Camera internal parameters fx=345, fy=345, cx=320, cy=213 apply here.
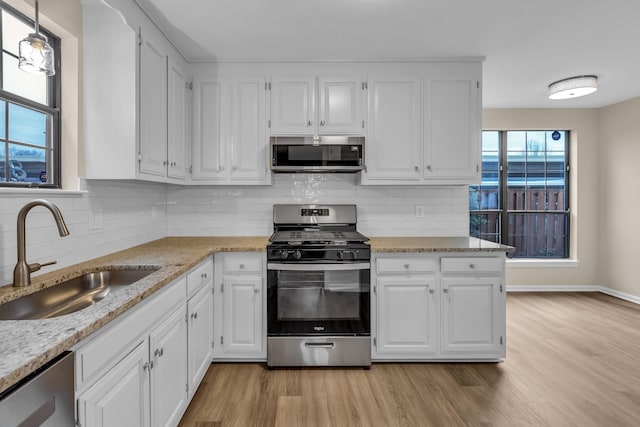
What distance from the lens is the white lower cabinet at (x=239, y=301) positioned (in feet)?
8.38

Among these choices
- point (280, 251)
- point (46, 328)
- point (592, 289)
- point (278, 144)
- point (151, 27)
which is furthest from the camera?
point (592, 289)

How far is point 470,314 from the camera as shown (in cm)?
258

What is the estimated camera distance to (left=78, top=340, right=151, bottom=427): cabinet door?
1.03m

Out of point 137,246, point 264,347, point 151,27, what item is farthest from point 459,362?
point 151,27

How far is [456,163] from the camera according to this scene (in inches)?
114

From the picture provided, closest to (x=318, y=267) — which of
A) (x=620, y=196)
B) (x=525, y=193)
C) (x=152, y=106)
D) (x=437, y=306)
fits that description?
(x=437, y=306)

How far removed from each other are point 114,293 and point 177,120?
1.61m

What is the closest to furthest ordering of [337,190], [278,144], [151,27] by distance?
[151,27] → [278,144] → [337,190]

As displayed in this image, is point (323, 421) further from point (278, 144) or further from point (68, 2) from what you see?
point (68, 2)

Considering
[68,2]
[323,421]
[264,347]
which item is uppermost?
[68,2]

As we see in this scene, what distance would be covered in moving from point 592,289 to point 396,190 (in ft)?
11.4

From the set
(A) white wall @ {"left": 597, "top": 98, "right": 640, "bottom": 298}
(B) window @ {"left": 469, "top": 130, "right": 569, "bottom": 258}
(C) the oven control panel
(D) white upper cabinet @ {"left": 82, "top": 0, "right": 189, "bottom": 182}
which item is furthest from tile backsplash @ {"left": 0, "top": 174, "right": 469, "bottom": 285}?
(A) white wall @ {"left": 597, "top": 98, "right": 640, "bottom": 298}

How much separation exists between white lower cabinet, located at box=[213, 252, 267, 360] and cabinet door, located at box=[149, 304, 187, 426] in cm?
64

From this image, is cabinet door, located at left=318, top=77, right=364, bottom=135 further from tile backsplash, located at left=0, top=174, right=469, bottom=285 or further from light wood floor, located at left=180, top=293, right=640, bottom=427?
light wood floor, located at left=180, top=293, right=640, bottom=427
